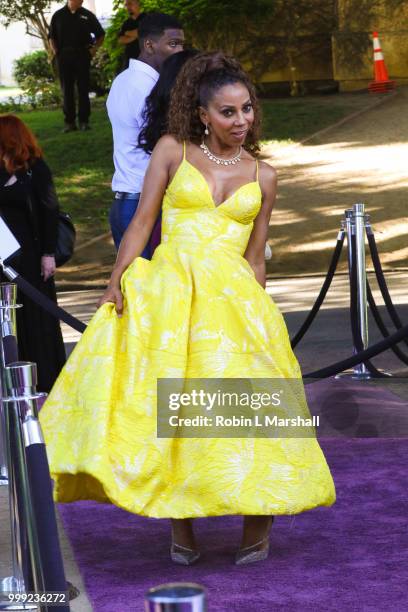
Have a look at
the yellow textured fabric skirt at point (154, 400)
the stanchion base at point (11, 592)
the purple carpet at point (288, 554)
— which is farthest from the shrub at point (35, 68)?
the stanchion base at point (11, 592)

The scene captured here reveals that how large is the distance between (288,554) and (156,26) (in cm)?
322

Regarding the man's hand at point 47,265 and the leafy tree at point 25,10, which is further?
the leafy tree at point 25,10

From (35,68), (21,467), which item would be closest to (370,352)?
(21,467)

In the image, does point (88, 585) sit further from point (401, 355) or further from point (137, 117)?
point (401, 355)

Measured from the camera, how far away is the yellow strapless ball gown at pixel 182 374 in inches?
181

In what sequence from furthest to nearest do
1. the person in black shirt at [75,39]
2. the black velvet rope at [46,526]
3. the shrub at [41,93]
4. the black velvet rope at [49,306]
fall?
the shrub at [41,93]
the person in black shirt at [75,39]
the black velvet rope at [49,306]
the black velvet rope at [46,526]

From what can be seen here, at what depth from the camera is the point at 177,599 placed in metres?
2.03

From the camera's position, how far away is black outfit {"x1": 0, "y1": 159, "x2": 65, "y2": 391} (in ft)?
25.8

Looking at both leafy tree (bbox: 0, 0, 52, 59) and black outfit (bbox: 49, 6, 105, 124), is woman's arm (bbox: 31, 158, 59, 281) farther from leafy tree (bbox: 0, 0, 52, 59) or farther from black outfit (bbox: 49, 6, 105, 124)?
leafy tree (bbox: 0, 0, 52, 59)

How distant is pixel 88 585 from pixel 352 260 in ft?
14.2

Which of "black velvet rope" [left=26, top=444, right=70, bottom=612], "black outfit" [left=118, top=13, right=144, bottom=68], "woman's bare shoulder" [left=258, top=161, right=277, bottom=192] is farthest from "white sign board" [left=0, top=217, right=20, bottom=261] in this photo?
"black outfit" [left=118, top=13, right=144, bottom=68]

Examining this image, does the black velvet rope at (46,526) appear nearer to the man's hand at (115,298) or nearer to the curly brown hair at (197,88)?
the man's hand at (115,298)

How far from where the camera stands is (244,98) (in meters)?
4.95

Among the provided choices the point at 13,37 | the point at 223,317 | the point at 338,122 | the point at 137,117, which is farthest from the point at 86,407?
the point at 13,37
